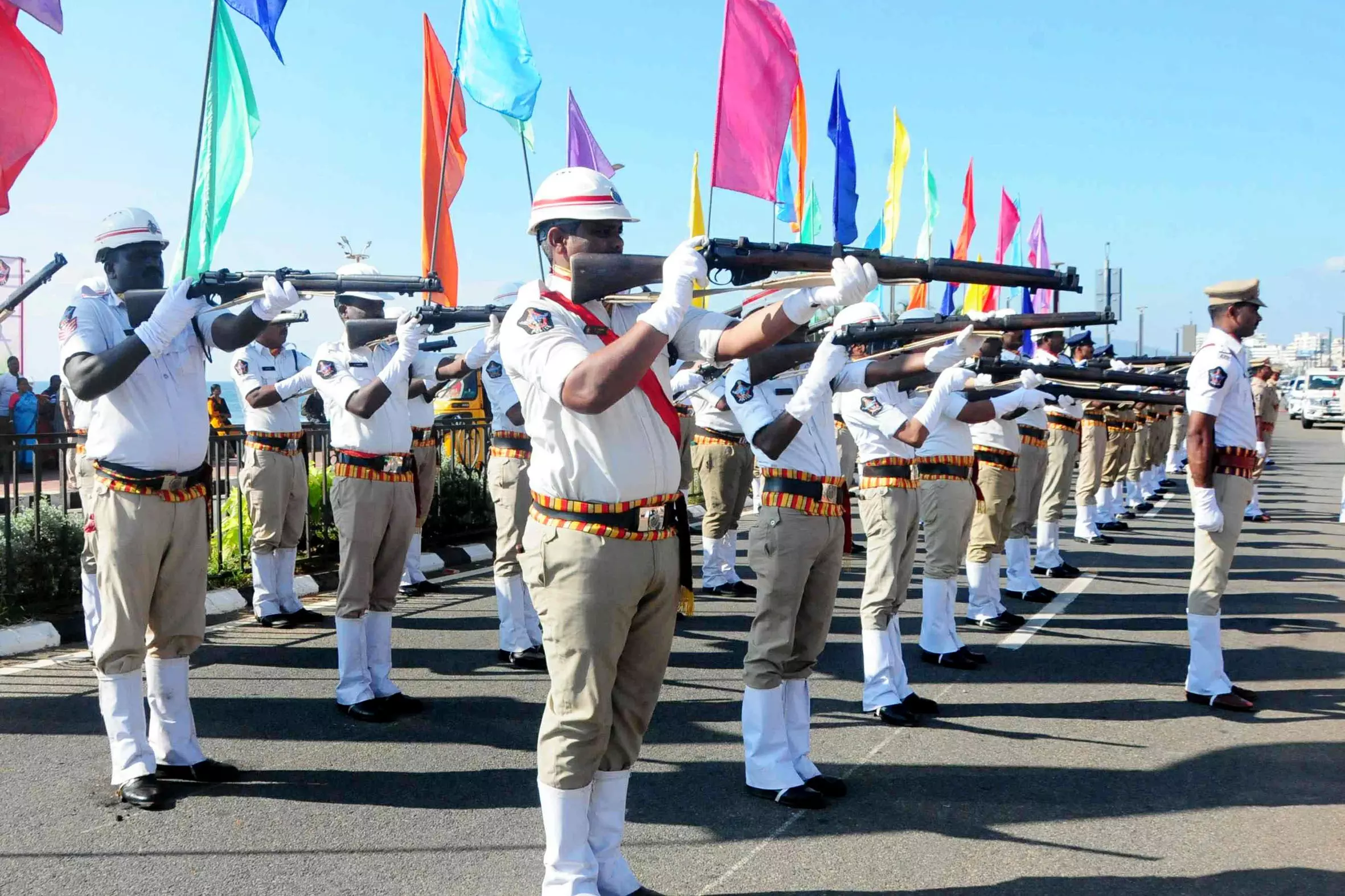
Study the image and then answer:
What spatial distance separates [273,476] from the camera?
27.7 ft

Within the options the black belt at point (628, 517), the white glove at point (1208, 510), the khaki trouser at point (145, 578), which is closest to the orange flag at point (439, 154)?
the khaki trouser at point (145, 578)

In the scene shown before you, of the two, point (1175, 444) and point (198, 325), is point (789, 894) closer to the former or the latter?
point (198, 325)

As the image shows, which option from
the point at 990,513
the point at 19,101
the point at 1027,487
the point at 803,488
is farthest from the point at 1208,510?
the point at 19,101

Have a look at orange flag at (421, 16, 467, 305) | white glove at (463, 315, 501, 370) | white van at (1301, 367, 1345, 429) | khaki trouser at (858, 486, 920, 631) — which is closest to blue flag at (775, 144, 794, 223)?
orange flag at (421, 16, 467, 305)

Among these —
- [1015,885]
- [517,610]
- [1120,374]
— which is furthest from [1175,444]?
[1015,885]

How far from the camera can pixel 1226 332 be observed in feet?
21.0

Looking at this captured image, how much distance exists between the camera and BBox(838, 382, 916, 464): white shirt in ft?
20.4

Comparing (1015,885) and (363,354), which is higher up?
(363,354)

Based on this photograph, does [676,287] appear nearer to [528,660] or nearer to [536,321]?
[536,321]

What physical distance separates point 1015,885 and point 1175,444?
2223 cm

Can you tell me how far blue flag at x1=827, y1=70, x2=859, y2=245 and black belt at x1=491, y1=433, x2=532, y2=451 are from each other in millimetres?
6918

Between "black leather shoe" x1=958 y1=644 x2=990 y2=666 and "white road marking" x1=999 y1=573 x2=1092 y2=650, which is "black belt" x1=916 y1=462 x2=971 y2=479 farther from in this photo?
"white road marking" x1=999 y1=573 x2=1092 y2=650

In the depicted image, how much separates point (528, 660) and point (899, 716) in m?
2.43

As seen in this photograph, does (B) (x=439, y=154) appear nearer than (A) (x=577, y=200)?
No
